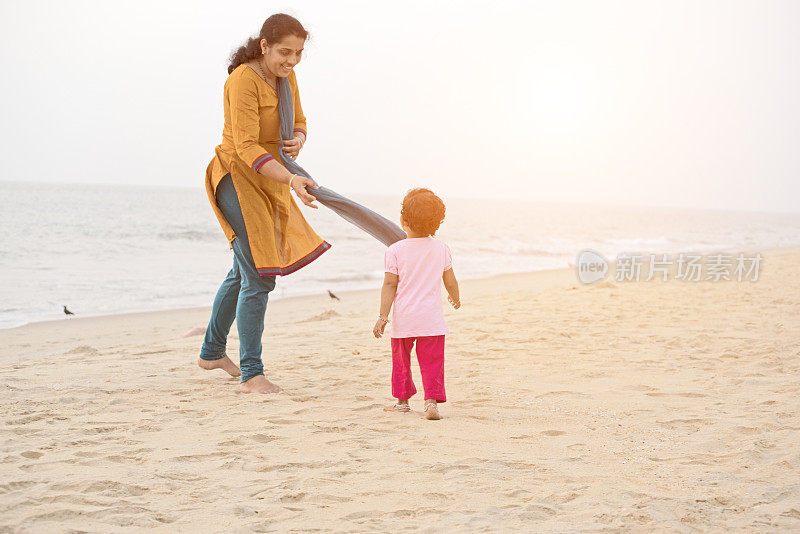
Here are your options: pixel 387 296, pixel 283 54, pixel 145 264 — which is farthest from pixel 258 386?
pixel 145 264

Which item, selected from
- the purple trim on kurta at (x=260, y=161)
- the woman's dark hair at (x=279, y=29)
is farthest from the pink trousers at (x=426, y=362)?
the woman's dark hair at (x=279, y=29)

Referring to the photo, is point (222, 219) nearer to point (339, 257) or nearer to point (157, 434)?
point (157, 434)

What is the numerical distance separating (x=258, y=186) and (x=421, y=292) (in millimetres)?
1101

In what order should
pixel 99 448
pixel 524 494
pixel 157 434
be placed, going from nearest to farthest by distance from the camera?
1. pixel 524 494
2. pixel 99 448
3. pixel 157 434

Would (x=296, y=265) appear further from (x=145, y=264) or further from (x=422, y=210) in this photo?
(x=145, y=264)

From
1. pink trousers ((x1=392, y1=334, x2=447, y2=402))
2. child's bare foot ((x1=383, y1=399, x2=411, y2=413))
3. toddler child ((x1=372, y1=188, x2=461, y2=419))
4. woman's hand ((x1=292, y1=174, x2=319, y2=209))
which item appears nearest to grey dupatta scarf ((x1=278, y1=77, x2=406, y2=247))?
woman's hand ((x1=292, y1=174, x2=319, y2=209))

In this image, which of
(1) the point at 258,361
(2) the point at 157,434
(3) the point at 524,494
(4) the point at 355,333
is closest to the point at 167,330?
(4) the point at 355,333

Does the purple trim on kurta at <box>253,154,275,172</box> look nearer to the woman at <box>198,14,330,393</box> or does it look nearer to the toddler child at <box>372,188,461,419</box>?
the woman at <box>198,14,330,393</box>

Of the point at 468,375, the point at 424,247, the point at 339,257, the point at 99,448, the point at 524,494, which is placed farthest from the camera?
the point at 339,257

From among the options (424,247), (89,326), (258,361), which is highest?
(424,247)

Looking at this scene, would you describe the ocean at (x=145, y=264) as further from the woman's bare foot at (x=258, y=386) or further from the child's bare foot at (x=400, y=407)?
the child's bare foot at (x=400, y=407)

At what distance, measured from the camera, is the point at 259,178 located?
3.69 m

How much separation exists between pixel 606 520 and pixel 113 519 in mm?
1557

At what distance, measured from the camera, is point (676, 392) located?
12.7ft
